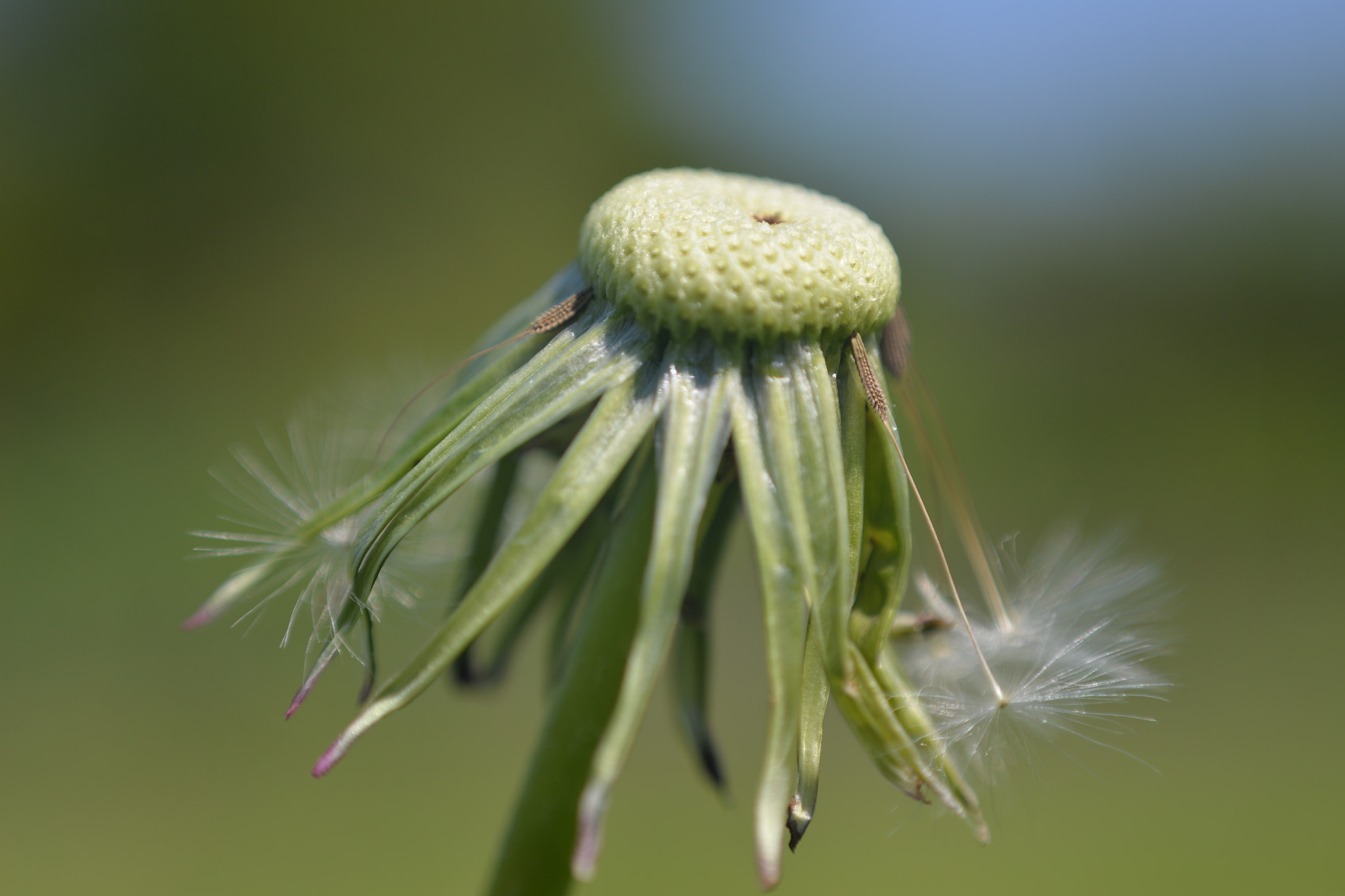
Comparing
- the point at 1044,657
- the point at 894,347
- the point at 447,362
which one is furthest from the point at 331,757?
the point at 447,362

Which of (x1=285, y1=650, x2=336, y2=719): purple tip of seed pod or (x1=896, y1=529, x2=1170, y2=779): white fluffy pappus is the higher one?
(x1=285, y1=650, x2=336, y2=719): purple tip of seed pod

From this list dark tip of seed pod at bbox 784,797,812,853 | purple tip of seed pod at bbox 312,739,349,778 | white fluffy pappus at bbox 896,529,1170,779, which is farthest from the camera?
white fluffy pappus at bbox 896,529,1170,779

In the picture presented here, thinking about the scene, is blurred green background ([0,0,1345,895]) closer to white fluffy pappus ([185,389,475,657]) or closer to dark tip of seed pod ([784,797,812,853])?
white fluffy pappus ([185,389,475,657])

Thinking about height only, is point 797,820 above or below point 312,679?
below

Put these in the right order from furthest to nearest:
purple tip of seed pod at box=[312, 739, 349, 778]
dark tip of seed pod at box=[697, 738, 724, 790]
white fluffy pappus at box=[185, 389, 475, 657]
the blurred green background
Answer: the blurred green background < dark tip of seed pod at box=[697, 738, 724, 790] < white fluffy pappus at box=[185, 389, 475, 657] < purple tip of seed pod at box=[312, 739, 349, 778]

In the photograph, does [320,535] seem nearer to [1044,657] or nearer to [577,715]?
[577,715]

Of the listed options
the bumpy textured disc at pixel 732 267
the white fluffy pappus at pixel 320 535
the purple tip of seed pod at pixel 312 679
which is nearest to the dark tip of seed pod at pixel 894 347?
the bumpy textured disc at pixel 732 267

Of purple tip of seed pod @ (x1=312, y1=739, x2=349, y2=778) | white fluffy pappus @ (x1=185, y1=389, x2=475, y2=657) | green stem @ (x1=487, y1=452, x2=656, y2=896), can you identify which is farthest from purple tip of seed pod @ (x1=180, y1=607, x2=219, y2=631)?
green stem @ (x1=487, y1=452, x2=656, y2=896)
